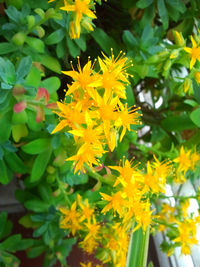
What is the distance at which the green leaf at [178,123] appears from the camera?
3.36 feet

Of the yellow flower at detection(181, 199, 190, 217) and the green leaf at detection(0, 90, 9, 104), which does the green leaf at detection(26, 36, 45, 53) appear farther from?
the yellow flower at detection(181, 199, 190, 217)

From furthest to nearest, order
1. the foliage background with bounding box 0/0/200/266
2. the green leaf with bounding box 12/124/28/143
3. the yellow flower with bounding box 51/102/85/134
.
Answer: the green leaf with bounding box 12/124/28/143
the foliage background with bounding box 0/0/200/266
the yellow flower with bounding box 51/102/85/134

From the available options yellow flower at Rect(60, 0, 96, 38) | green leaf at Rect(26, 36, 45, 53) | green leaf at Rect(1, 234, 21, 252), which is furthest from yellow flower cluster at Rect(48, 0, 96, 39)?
green leaf at Rect(1, 234, 21, 252)

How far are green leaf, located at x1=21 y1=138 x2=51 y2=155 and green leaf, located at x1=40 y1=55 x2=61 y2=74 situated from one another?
0.18 m

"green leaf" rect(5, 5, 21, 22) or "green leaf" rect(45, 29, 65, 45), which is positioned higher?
"green leaf" rect(5, 5, 21, 22)

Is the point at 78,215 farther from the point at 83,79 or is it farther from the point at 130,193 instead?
the point at 83,79

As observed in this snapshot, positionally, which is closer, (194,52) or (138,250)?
(194,52)

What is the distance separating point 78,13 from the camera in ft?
2.07

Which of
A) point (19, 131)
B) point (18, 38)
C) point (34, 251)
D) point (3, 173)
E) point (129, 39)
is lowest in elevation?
point (34, 251)

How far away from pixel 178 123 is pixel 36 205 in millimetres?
545

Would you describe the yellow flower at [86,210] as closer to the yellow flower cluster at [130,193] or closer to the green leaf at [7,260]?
the yellow flower cluster at [130,193]

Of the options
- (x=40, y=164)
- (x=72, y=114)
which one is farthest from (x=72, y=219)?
(x=72, y=114)

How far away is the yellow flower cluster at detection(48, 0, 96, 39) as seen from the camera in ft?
2.02

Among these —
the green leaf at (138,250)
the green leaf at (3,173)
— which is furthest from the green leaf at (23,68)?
the green leaf at (138,250)
